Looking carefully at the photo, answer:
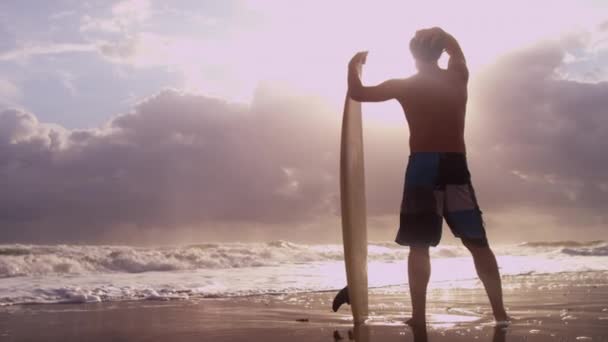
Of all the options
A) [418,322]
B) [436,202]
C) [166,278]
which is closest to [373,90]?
[436,202]

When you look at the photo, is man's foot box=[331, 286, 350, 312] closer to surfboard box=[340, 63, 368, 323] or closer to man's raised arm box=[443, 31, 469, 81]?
surfboard box=[340, 63, 368, 323]

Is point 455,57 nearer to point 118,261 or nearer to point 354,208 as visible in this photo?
point 354,208

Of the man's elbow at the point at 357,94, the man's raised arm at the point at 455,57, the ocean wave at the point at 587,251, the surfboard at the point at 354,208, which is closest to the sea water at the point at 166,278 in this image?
the surfboard at the point at 354,208

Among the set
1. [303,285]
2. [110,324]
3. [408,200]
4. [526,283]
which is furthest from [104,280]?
[408,200]

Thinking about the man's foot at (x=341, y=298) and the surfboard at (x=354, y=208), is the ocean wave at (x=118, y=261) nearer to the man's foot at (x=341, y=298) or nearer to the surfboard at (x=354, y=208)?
the surfboard at (x=354, y=208)

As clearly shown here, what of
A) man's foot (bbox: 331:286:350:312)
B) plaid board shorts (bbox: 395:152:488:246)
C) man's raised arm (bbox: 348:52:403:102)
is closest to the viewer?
plaid board shorts (bbox: 395:152:488:246)

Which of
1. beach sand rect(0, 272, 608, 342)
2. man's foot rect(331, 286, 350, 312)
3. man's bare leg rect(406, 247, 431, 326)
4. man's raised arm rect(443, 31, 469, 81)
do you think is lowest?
beach sand rect(0, 272, 608, 342)

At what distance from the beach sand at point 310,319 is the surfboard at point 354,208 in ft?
0.66

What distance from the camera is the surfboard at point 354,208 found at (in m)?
3.60

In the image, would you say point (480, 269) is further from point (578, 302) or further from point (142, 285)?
point (142, 285)

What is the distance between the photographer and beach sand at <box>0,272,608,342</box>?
125 inches

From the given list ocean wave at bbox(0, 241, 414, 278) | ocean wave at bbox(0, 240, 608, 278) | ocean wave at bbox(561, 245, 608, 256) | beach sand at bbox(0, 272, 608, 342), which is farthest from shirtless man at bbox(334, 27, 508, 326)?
ocean wave at bbox(561, 245, 608, 256)

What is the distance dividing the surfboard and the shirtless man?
43cm

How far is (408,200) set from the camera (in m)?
3.18
